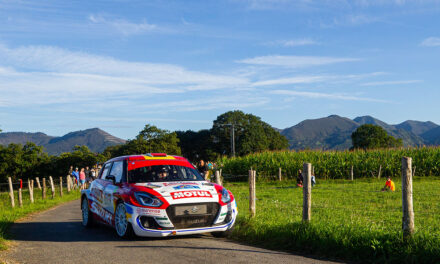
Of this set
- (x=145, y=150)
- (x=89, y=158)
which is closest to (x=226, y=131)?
(x=145, y=150)

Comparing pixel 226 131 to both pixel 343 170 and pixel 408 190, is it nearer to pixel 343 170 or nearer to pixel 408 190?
pixel 343 170

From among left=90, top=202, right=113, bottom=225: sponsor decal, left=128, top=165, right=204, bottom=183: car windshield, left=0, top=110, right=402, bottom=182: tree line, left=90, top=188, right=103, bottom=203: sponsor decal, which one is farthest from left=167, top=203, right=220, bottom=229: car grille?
left=0, top=110, right=402, bottom=182: tree line

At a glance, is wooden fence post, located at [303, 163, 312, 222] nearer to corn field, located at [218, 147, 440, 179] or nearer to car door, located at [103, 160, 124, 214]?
car door, located at [103, 160, 124, 214]

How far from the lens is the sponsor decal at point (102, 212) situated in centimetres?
1009

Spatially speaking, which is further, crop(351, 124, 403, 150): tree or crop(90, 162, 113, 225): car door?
crop(351, 124, 403, 150): tree

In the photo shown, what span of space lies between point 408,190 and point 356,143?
11922 centimetres

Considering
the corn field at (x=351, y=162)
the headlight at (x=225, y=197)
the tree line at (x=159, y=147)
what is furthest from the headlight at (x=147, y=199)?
the tree line at (x=159, y=147)

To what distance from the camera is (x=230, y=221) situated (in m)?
9.29

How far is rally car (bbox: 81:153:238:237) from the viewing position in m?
8.67

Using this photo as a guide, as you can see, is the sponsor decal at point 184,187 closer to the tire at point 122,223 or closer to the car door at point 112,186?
the tire at point 122,223

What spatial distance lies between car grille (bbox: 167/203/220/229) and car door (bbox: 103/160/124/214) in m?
1.71

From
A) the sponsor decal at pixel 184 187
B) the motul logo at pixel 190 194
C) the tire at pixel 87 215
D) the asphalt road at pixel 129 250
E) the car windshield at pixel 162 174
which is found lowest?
the asphalt road at pixel 129 250

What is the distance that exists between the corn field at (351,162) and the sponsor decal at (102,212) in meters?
28.2

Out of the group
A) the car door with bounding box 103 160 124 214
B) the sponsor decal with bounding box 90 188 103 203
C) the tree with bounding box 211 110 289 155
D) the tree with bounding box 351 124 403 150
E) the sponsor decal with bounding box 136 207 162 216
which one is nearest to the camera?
the sponsor decal with bounding box 136 207 162 216
